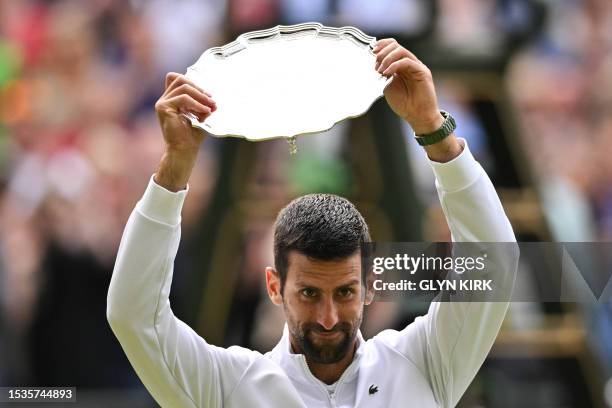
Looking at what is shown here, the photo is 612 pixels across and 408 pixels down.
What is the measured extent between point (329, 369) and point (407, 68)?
2.72 ft

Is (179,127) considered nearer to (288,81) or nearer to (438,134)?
(288,81)

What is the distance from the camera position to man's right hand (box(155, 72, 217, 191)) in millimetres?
3314

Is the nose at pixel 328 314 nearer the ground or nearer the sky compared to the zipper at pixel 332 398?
nearer the sky

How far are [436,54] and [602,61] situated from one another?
2343 mm

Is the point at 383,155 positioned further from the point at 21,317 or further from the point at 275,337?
the point at 21,317

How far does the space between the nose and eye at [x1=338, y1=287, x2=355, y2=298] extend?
0.04 metres

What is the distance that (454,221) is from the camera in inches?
135

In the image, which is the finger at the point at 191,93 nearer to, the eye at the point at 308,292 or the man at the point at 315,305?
the man at the point at 315,305

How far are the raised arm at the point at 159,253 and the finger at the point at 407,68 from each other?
0.46 m

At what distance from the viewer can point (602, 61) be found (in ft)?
29.5

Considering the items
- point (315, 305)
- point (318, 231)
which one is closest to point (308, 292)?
point (315, 305)

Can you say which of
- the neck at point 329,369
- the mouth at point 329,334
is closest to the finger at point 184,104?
the mouth at point 329,334

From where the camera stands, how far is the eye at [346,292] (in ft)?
11.3

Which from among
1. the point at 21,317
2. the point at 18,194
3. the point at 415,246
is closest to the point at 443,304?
the point at 415,246
